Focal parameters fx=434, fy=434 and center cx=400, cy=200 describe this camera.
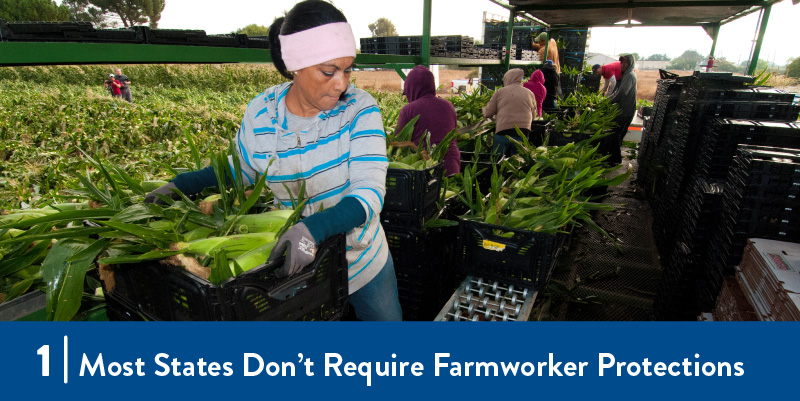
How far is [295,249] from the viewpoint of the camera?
1108 millimetres

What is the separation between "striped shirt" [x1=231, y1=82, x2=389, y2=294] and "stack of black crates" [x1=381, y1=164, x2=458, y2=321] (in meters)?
0.85

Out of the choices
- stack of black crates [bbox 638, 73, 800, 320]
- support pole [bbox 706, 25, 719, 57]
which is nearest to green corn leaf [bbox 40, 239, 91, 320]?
stack of black crates [bbox 638, 73, 800, 320]

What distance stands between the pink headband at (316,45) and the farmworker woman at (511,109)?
396 cm

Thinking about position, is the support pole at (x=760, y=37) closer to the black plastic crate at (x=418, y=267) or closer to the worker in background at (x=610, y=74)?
the worker in background at (x=610, y=74)

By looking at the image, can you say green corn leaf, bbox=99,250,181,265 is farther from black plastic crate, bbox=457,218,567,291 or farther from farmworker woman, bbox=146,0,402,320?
black plastic crate, bbox=457,218,567,291

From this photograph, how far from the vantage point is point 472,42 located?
675 centimetres

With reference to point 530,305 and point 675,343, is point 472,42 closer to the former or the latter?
point 530,305

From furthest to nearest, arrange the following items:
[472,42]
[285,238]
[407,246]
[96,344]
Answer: [472,42] < [407,246] < [96,344] < [285,238]

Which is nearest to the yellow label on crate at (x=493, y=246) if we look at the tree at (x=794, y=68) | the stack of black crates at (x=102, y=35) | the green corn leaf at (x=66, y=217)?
the green corn leaf at (x=66, y=217)

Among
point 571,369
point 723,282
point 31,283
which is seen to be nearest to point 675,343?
point 571,369

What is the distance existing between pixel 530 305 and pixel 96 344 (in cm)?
178

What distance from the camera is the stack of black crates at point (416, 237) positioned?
2.45 m

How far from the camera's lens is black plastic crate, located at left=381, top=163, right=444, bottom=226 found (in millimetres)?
2418

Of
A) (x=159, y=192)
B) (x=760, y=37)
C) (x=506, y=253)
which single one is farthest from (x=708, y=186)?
(x=760, y=37)
